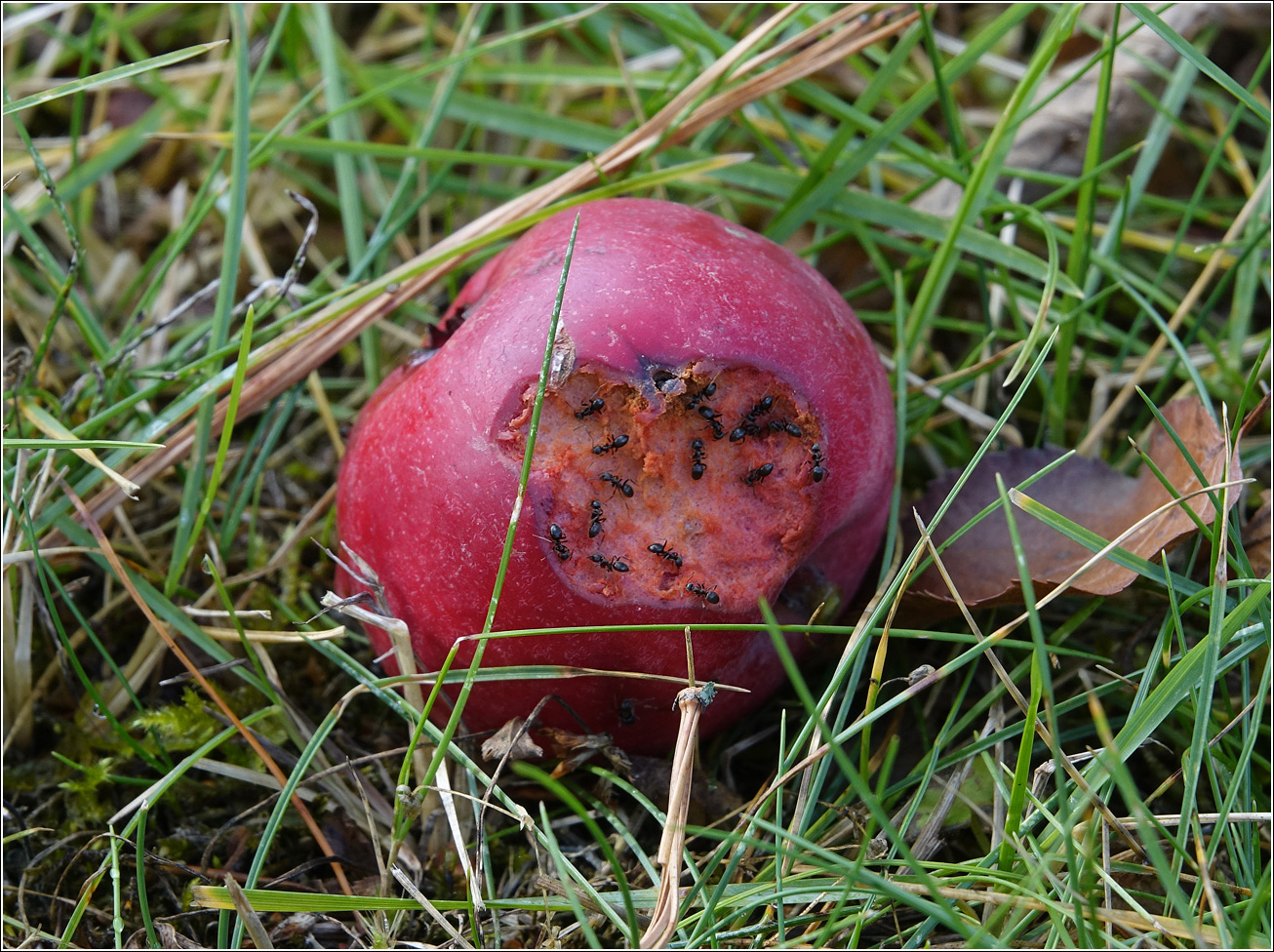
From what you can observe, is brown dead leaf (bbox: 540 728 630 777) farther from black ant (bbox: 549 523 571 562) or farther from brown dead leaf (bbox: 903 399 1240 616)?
brown dead leaf (bbox: 903 399 1240 616)

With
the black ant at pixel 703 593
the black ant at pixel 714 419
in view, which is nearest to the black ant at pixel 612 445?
the black ant at pixel 714 419

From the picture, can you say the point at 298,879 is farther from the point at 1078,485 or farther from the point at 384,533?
the point at 1078,485

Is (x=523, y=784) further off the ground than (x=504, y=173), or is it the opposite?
(x=504, y=173)

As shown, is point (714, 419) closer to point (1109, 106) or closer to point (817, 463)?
point (817, 463)

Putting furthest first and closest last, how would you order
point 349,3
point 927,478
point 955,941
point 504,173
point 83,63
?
point 349,3 → point 504,173 → point 83,63 → point 927,478 → point 955,941

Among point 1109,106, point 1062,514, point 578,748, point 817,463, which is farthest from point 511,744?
point 1109,106

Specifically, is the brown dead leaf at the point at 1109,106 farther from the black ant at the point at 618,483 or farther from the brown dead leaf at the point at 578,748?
the brown dead leaf at the point at 578,748

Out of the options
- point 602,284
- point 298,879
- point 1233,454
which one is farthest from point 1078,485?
point 298,879
